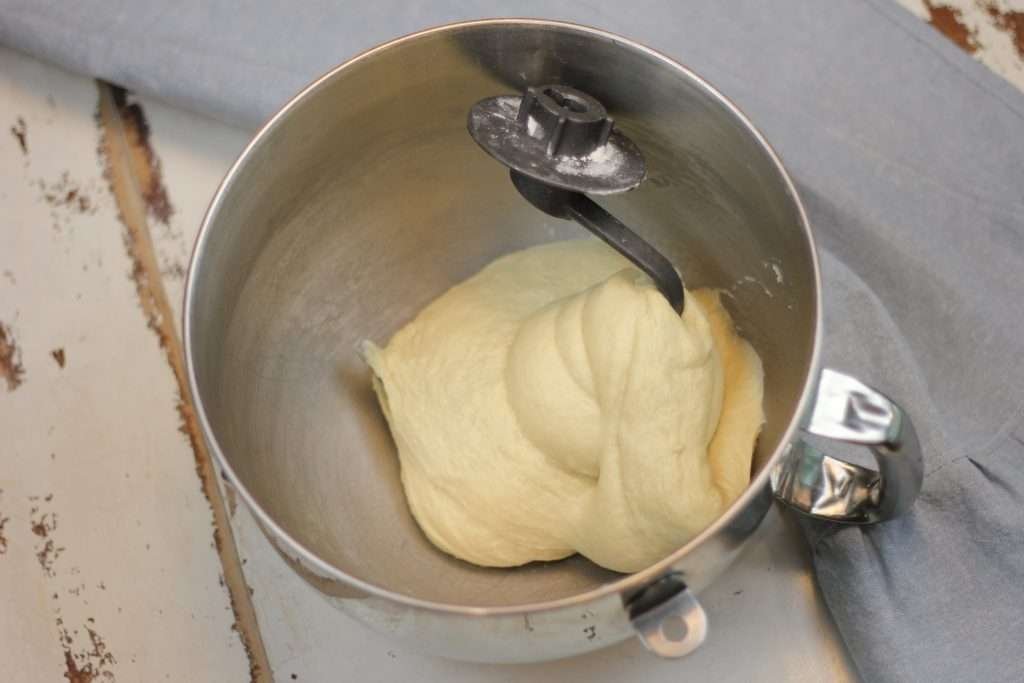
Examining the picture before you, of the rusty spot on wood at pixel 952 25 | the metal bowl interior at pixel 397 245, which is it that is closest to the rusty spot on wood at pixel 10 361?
the metal bowl interior at pixel 397 245

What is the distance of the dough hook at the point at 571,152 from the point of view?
472 mm

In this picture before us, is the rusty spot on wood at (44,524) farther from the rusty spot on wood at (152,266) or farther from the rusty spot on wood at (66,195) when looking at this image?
the rusty spot on wood at (66,195)

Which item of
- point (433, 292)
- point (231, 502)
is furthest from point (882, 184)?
point (231, 502)

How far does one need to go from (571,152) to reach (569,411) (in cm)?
13

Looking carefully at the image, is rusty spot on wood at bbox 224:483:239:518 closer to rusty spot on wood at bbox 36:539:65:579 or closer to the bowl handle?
rusty spot on wood at bbox 36:539:65:579

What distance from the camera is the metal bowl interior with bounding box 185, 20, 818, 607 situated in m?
0.47

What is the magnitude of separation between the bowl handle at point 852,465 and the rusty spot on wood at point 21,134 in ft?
1.73

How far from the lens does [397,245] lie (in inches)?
23.2

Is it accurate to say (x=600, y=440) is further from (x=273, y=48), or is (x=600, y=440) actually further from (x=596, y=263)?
(x=273, y=48)

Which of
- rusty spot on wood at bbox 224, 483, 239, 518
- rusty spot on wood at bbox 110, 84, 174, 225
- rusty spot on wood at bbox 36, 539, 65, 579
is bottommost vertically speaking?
rusty spot on wood at bbox 36, 539, 65, 579

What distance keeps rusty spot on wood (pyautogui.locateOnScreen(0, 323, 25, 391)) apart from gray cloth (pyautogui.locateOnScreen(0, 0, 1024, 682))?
7.0 inches

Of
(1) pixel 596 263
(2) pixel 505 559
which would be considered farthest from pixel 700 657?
(1) pixel 596 263

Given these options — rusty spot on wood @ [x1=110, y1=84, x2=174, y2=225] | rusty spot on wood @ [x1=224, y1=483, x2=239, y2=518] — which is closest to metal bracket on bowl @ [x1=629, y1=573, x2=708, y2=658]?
rusty spot on wood @ [x1=224, y1=483, x2=239, y2=518]

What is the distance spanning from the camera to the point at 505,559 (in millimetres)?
520
